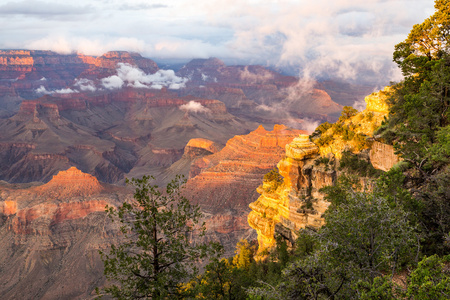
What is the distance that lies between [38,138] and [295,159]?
183932 millimetres

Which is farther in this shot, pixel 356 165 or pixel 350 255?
pixel 356 165

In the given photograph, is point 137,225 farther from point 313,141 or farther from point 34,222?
point 34,222

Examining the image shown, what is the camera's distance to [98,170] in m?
150

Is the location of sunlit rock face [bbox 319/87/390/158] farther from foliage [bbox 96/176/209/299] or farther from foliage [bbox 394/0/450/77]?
foliage [bbox 96/176/209/299]

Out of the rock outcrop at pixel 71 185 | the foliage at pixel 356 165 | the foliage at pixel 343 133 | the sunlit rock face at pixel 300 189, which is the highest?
the foliage at pixel 343 133

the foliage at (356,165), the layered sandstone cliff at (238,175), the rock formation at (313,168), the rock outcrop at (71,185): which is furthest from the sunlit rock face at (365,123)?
the rock outcrop at (71,185)

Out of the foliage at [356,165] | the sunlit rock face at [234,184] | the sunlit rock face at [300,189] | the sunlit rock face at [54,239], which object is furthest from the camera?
the sunlit rock face at [234,184]

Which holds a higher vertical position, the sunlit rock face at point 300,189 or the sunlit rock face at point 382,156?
the sunlit rock face at point 382,156

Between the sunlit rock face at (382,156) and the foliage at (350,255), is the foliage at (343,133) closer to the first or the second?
the sunlit rock face at (382,156)

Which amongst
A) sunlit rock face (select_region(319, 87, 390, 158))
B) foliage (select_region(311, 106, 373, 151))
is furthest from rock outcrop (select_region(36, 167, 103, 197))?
sunlit rock face (select_region(319, 87, 390, 158))

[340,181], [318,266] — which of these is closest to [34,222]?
[340,181]

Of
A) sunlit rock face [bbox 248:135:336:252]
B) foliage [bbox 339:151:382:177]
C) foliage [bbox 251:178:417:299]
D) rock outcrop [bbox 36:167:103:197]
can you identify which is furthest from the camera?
rock outcrop [bbox 36:167:103:197]

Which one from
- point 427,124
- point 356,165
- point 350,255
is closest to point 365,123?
point 356,165

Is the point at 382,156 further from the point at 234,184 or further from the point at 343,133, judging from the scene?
the point at 234,184
